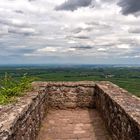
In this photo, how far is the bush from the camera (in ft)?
17.0

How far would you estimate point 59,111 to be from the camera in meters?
8.13

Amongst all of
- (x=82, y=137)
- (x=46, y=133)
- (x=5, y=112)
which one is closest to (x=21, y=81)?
(x=46, y=133)

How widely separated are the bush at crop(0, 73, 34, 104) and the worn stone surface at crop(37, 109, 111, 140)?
1.07 metres

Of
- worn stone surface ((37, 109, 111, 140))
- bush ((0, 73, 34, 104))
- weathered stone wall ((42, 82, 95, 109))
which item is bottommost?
worn stone surface ((37, 109, 111, 140))

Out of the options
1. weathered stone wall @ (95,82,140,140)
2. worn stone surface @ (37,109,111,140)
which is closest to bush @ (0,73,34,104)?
worn stone surface @ (37,109,111,140)

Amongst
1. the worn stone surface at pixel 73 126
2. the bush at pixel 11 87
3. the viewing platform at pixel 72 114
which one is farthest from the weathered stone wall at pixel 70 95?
the bush at pixel 11 87

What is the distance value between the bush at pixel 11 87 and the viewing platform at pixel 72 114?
10.1 inches

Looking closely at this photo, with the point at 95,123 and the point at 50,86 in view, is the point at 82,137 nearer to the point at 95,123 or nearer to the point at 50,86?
the point at 95,123

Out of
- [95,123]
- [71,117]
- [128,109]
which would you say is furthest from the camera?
[71,117]

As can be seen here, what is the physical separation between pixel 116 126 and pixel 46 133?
1847 mm

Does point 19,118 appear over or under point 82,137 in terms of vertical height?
over

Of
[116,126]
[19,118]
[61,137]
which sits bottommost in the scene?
[61,137]

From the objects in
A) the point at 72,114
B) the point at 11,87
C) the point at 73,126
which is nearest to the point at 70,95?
the point at 72,114

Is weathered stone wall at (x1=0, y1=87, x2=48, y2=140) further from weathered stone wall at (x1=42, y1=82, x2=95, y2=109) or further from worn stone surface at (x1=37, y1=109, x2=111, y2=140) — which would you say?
weathered stone wall at (x1=42, y1=82, x2=95, y2=109)
